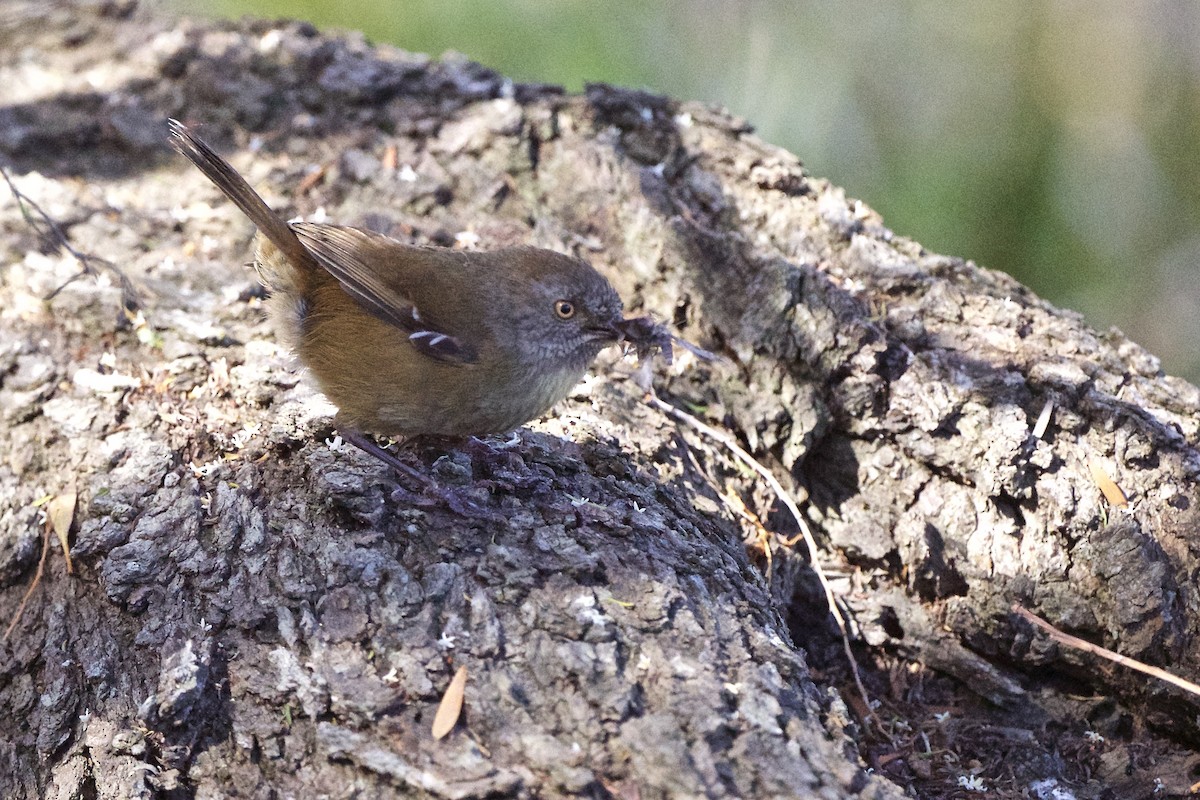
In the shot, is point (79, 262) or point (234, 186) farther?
point (79, 262)

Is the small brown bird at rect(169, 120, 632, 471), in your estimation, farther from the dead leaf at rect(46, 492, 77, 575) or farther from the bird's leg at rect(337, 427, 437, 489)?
the dead leaf at rect(46, 492, 77, 575)

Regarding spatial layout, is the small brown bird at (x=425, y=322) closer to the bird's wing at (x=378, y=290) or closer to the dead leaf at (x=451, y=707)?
the bird's wing at (x=378, y=290)

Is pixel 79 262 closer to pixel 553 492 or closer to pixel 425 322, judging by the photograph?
pixel 425 322

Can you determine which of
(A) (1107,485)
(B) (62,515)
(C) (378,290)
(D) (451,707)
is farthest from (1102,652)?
(B) (62,515)

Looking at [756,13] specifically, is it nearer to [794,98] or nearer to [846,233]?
[794,98]

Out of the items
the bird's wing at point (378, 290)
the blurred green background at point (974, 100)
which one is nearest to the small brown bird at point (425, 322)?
the bird's wing at point (378, 290)

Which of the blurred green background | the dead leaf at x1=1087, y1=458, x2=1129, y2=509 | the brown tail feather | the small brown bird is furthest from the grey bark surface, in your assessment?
the blurred green background
